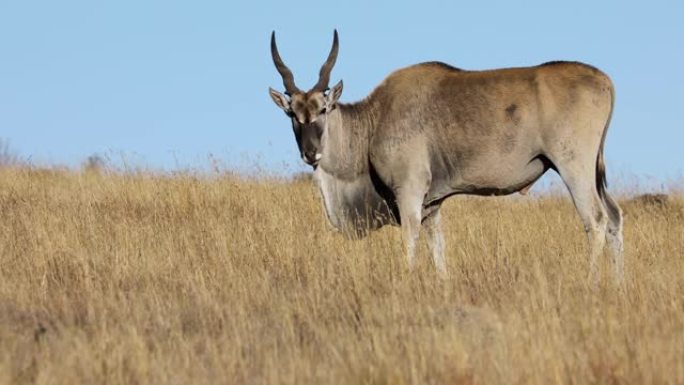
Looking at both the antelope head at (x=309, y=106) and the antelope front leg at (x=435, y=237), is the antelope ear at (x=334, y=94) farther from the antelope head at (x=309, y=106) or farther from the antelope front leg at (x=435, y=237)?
the antelope front leg at (x=435, y=237)

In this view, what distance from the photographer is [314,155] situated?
11898 millimetres

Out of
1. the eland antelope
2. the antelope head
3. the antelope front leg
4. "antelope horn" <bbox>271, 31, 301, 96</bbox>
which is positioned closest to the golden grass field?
the antelope front leg

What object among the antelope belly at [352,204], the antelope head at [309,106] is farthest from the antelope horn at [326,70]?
the antelope belly at [352,204]

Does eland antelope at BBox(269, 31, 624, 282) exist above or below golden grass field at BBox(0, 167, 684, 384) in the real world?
above

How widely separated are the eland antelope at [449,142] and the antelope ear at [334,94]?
13 mm

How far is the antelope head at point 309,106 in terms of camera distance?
38.9 ft

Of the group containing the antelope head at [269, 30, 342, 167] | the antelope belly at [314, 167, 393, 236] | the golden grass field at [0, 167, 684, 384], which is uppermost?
the antelope head at [269, 30, 342, 167]

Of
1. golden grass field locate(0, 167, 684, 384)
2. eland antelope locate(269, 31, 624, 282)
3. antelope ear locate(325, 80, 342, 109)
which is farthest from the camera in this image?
antelope ear locate(325, 80, 342, 109)

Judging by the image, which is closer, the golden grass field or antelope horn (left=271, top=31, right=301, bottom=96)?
the golden grass field

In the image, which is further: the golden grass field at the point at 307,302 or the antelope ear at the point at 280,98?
the antelope ear at the point at 280,98

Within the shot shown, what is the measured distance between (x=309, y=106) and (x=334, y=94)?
0.43 metres

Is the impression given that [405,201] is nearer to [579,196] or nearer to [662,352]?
[579,196]

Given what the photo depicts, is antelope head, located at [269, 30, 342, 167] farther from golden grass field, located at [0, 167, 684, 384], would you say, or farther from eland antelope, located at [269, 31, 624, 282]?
golden grass field, located at [0, 167, 684, 384]

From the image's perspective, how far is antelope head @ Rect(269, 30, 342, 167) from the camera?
11859mm
